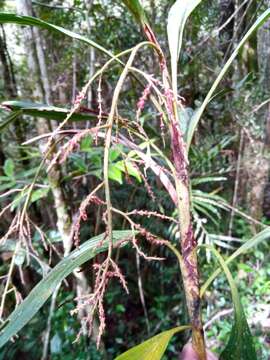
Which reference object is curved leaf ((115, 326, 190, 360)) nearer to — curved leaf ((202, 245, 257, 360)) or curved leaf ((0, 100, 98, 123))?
curved leaf ((202, 245, 257, 360))

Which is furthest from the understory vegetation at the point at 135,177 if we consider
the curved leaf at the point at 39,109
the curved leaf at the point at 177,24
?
the curved leaf at the point at 177,24

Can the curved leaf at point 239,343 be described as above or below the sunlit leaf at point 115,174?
below

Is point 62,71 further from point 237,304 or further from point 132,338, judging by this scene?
point 237,304

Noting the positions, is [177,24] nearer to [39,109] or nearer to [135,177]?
[39,109]

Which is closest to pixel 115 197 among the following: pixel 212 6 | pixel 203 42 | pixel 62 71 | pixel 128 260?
pixel 128 260

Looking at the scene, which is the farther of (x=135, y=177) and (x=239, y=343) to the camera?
(x=135, y=177)

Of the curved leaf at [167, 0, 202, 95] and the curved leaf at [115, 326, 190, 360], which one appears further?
the curved leaf at [167, 0, 202, 95]

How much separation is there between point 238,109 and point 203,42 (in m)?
0.31

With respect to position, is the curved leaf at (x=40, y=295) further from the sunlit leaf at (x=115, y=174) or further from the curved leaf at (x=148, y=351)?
the sunlit leaf at (x=115, y=174)

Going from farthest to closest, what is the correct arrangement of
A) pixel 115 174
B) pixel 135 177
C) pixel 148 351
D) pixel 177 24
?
pixel 135 177 → pixel 115 174 → pixel 177 24 → pixel 148 351

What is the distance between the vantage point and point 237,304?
1.36 feet

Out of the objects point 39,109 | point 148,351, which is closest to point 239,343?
point 148,351

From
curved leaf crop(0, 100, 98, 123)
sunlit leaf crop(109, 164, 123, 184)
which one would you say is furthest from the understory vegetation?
curved leaf crop(0, 100, 98, 123)

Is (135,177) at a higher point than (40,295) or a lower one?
lower
